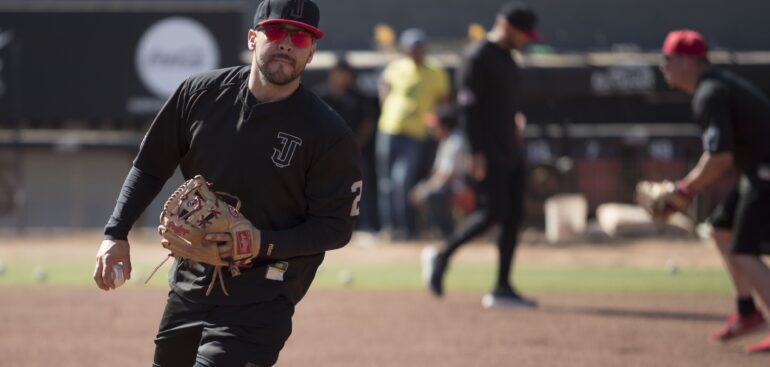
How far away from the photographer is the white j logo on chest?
15.4 ft

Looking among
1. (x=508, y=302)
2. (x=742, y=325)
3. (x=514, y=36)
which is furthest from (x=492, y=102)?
(x=742, y=325)

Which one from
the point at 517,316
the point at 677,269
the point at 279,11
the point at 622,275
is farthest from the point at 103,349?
the point at 677,269

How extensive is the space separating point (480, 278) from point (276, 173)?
8149mm

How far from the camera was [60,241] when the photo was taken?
16.2 meters

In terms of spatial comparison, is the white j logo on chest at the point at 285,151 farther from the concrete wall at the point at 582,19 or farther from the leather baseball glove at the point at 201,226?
the concrete wall at the point at 582,19

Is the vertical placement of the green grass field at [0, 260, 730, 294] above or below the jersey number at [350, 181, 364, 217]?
below

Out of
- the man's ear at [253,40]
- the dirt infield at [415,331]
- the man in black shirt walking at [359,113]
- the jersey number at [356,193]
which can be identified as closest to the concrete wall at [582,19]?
the man in black shirt walking at [359,113]

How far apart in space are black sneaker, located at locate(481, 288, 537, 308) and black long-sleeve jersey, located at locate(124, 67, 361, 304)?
5214 mm

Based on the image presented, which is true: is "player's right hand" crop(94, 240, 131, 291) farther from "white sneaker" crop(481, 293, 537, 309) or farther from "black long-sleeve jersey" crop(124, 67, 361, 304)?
"white sneaker" crop(481, 293, 537, 309)

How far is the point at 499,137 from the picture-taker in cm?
1007

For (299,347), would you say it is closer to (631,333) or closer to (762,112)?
(631,333)

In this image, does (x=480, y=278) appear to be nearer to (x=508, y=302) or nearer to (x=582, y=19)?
(x=508, y=302)

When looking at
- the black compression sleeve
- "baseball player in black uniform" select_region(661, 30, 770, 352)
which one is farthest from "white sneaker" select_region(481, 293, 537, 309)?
the black compression sleeve

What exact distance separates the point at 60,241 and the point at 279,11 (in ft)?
40.1
